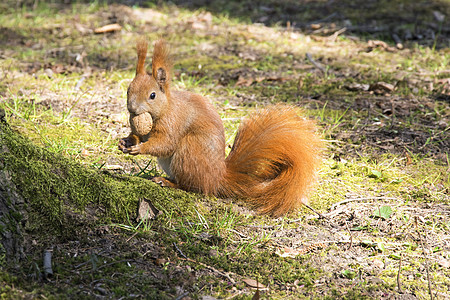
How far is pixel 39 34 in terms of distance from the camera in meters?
5.23

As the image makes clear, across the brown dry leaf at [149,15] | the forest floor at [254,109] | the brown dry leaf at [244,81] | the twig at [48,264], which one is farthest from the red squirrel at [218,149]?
the brown dry leaf at [149,15]

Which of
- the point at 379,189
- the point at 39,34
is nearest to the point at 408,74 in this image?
the point at 379,189

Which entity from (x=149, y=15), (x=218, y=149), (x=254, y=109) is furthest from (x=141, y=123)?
(x=149, y=15)

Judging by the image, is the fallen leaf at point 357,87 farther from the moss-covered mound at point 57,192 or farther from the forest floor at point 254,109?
the moss-covered mound at point 57,192

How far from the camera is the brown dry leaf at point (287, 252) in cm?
200

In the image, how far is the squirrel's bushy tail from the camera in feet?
7.69

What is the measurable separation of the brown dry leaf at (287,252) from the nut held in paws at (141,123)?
2.92 feet

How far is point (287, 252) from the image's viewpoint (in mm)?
2025

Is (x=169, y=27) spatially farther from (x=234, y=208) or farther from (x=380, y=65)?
(x=234, y=208)

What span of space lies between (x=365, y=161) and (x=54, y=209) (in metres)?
1.97

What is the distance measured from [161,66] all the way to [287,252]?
108cm

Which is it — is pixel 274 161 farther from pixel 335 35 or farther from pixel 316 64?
pixel 335 35

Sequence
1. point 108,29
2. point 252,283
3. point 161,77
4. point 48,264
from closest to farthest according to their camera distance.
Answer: point 48,264 < point 252,283 < point 161,77 < point 108,29

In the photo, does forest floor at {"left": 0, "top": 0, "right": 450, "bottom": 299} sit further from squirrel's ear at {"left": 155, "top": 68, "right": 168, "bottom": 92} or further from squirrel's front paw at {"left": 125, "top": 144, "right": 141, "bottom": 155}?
squirrel's ear at {"left": 155, "top": 68, "right": 168, "bottom": 92}
